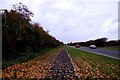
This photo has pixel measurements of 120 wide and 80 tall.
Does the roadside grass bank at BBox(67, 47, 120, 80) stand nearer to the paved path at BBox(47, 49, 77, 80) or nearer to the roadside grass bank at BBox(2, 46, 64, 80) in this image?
the paved path at BBox(47, 49, 77, 80)

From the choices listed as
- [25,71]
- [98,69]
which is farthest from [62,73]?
[98,69]

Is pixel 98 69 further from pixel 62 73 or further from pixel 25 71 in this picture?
pixel 25 71

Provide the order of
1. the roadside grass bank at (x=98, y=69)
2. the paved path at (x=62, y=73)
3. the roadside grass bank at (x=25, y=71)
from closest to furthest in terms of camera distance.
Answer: the paved path at (x=62, y=73)
the roadside grass bank at (x=25, y=71)
the roadside grass bank at (x=98, y=69)

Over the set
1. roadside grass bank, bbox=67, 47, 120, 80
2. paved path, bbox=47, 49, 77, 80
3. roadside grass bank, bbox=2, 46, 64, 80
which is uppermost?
roadside grass bank, bbox=2, 46, 64, 80

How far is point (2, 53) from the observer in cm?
2016

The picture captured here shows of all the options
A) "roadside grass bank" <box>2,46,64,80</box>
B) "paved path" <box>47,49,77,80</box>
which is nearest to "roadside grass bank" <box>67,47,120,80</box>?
"paved path" <box>47,49,77,80</box>

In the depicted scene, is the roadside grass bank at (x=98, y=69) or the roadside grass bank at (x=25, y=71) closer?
the roadside grass bank at (x=25, y=71)

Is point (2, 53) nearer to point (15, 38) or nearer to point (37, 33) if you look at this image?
point (15, 38)

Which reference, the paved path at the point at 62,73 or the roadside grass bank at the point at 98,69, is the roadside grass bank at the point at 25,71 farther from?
the roadside grass bank at the point at 98,69

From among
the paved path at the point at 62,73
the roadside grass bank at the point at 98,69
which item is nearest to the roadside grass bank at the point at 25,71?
the paved path at the point at 62,73

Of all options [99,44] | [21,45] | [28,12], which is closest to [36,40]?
[28,12]

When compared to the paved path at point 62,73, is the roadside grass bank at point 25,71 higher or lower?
higher

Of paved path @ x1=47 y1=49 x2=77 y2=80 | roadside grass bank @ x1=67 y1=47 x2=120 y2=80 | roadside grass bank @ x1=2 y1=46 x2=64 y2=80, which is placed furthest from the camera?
roadside grass bank @ x1=67 y1=47 x2=120 y2=80

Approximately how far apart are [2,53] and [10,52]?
1.87 meters
